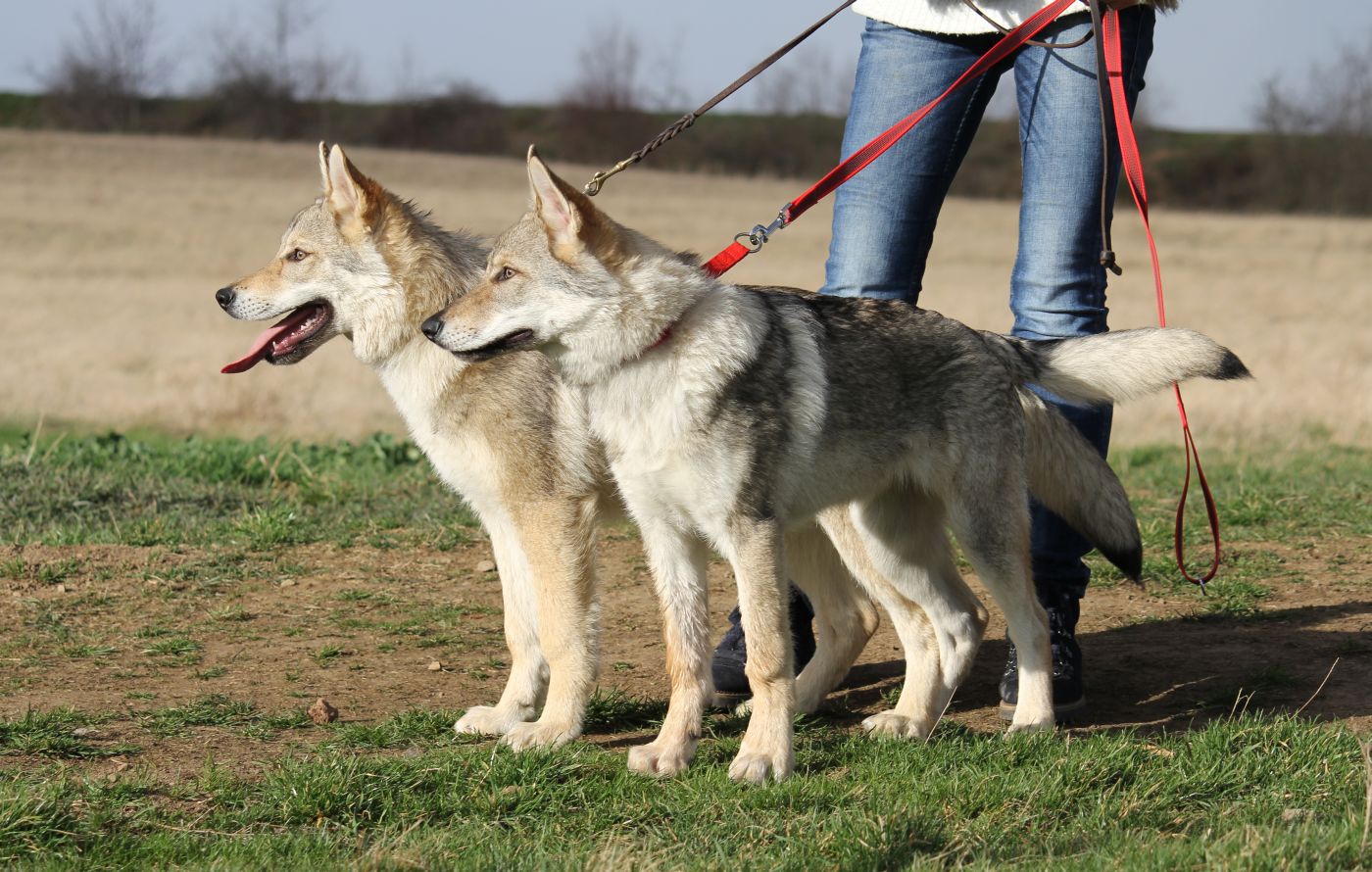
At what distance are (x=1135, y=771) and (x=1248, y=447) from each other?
29.4ft

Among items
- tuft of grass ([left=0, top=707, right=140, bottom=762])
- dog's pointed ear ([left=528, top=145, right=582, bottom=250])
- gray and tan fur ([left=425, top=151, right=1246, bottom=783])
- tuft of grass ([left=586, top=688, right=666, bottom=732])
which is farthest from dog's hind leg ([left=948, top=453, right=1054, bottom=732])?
tuft of grass ([left=0, top=707, right=140, bottom=762])

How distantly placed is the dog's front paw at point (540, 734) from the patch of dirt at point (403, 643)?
0.22m

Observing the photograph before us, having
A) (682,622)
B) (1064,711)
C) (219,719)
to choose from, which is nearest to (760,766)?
(682,622)

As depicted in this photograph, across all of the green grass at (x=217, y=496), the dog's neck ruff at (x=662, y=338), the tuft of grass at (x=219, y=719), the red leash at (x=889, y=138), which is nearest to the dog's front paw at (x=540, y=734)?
the tuft of grass at (x=219, y=719)

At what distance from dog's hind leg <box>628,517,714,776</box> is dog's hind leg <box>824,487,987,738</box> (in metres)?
0.77

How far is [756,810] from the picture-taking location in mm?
3805

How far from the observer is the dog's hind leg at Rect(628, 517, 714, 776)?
4316mm

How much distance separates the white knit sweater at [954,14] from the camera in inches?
202

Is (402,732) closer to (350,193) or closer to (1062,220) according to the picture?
(350,193)

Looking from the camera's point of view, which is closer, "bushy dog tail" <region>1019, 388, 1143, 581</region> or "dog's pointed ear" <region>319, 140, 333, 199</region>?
"bushy dog tail" <region>1019, 388, 1143, 581</region>

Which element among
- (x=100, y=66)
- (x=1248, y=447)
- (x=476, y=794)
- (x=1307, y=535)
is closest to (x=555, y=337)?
(x=476, y=794)

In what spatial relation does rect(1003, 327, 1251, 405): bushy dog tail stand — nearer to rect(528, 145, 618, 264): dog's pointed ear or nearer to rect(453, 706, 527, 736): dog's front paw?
rect(528, 145, 618, 264): dog's pointed ear

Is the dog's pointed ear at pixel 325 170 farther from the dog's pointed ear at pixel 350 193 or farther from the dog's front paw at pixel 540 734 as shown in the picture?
the dog's front paw at pixel 540 734

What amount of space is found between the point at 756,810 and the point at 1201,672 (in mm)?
2355
